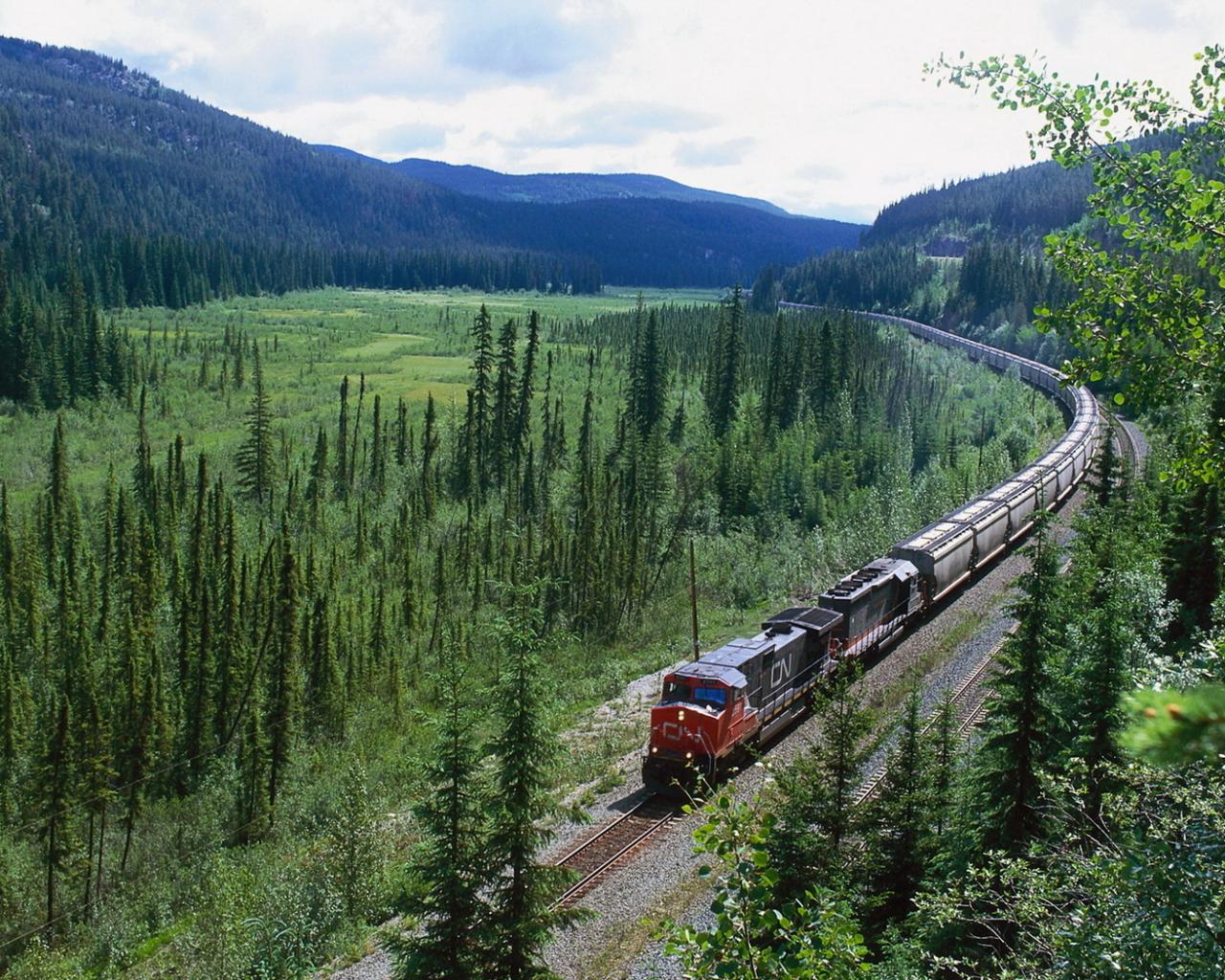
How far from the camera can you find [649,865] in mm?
21031

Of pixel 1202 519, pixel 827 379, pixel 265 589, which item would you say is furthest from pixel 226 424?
pixel 1202 519

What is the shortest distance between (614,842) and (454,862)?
971cm

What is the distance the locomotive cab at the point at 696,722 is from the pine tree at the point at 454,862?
10.6m

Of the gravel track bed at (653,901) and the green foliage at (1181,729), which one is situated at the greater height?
the green foliage at (1181,729)

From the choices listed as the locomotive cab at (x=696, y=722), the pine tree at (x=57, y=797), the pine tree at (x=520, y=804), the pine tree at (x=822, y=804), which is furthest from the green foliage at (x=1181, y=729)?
the pine tree at (x=57, y=797)

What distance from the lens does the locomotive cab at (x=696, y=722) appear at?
78.0 ft

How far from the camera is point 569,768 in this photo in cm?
2744

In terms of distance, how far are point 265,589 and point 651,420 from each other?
49.1 m

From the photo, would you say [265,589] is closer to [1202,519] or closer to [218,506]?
[218,506]

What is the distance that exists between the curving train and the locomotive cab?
3 cm

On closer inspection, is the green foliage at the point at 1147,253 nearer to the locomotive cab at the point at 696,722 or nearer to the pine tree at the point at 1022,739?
the pine tree at the point at 1022,739

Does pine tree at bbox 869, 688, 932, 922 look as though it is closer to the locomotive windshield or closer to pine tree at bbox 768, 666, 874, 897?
pine tree at bbox 768, 666, 874, 897

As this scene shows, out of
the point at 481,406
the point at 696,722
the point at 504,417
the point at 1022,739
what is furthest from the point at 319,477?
the point at 1022,739

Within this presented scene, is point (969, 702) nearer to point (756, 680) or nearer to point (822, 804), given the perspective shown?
point (756, 680)
